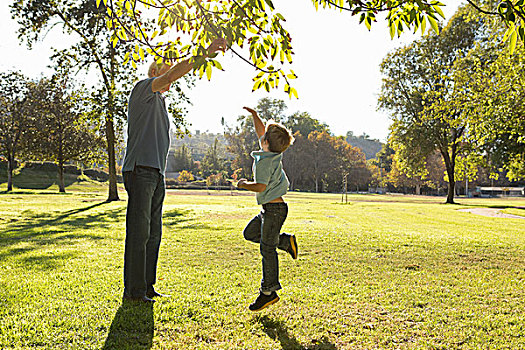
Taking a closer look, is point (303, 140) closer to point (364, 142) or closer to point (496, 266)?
Answer: point (496, 266)

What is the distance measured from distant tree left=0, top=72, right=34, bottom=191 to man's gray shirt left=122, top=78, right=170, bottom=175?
3109 cm

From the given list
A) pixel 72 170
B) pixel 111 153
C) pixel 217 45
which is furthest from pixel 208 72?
pixel 72 170

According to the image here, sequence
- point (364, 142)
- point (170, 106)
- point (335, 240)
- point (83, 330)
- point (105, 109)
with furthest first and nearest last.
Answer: point (364, 142)
point (170, 106)
point (105, 109)
point (335, 240)
point (83, 330)

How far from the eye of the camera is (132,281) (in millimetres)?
3252

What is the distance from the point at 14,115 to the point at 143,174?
32.5 meters

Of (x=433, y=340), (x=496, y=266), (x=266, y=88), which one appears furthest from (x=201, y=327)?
(x=496, y=266)

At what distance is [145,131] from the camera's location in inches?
133

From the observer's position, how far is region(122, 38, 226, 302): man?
10.7 ft

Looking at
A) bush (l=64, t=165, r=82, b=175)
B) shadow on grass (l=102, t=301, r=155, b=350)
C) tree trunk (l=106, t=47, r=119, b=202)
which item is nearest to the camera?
shadow on grass (l=102, t=301, r=155, b=350)

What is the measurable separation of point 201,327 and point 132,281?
86 cm

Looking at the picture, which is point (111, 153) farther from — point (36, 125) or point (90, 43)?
point (36, 125)

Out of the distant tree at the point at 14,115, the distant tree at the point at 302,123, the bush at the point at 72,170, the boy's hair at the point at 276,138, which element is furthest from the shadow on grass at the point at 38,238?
the distant tree at the point at 302,123

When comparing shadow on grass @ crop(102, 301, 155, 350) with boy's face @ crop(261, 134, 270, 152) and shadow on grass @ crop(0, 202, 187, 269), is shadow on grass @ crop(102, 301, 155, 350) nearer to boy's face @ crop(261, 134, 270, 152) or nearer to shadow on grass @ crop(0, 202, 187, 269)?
boy's face @ crop(261, 134, 270, 152)

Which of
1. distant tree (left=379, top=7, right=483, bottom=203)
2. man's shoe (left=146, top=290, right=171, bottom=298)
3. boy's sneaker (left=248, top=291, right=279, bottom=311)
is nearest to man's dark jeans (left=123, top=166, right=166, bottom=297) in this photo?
man's shoe (left=146, top=290, right=171, bottom=298)
